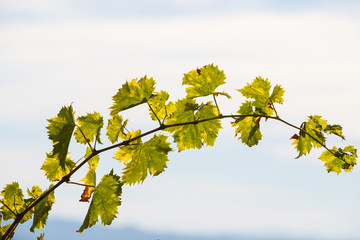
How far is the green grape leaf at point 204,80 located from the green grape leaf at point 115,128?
16.0 inches

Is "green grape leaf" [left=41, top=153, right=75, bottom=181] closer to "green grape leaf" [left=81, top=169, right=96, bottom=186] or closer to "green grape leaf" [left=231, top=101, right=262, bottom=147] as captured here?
"green grape leaf" [left=81, top=169, right=96, bottom=186]

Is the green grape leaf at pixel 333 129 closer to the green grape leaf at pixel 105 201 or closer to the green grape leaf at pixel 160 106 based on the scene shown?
the green grape leaf at pixel 160 106

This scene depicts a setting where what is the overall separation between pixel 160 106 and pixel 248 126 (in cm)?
58

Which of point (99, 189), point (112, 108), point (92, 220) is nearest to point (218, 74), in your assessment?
point (112, 108)

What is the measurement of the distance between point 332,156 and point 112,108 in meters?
1.42

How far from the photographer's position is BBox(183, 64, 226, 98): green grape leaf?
2311 millimetres

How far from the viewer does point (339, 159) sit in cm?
257

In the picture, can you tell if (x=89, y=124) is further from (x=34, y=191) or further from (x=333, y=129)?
(x=333, y=129)

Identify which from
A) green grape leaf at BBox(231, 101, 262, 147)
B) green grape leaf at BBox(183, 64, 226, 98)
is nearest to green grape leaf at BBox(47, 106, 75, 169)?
green grape leaf at BBox(183, 64, 226, 98)

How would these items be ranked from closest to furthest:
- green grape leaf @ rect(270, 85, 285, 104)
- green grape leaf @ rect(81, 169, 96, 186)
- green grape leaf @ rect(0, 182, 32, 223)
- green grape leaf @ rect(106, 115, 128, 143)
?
1. green grape leaf @ rect(106, 115, 128, 143)
2. green grape leaf @ rect(81, 169, 96, 186)
3. green grape leaf @ rect(270, 85, 285, 104)
4. green grape leaf @ rect(0, 182, 32, 223)

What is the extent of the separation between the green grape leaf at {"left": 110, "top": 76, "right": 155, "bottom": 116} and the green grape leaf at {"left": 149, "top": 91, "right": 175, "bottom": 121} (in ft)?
0.12

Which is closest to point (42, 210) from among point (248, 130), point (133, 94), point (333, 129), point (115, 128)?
point (115, 128)

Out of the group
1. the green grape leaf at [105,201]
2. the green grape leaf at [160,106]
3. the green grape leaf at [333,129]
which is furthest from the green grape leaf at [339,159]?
the green grape leaf at [105,201]

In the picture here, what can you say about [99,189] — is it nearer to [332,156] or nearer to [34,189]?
[34,189]
